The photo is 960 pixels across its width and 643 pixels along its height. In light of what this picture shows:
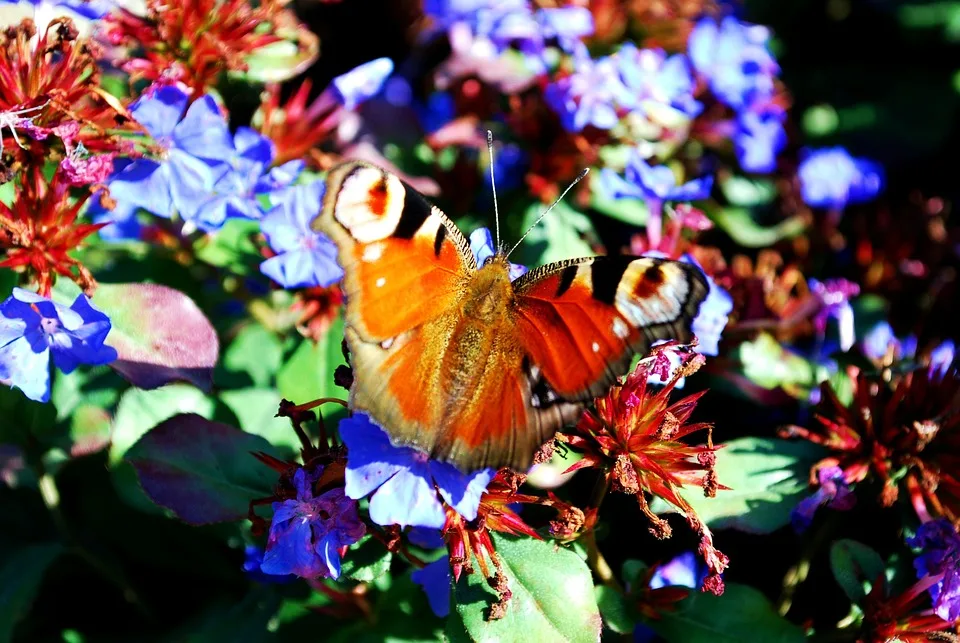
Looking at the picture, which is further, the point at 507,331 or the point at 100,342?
the point at 100,342

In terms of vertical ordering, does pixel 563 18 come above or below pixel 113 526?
above

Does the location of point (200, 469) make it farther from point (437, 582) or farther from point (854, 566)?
point (854, 566)

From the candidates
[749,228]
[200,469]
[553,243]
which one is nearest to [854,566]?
[553,243]

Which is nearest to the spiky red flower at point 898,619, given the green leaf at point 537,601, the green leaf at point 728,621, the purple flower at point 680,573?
the green leaf at point 728,621

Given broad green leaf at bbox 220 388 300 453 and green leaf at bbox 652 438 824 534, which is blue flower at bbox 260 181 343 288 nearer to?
broad green leaf at bbox 220 388 300 453

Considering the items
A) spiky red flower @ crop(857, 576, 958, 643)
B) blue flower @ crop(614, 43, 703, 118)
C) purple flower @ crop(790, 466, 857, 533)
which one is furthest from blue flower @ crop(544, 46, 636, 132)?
spiky red flower @ crop(857, 576, 958, 643)

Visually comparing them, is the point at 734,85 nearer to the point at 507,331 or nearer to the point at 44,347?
the point at 507,331

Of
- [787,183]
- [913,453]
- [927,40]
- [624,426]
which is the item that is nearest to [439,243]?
[624,426]
